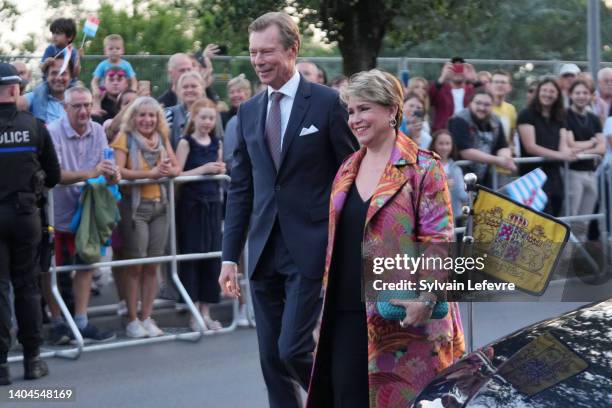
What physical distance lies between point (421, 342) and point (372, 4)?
40.0 feet

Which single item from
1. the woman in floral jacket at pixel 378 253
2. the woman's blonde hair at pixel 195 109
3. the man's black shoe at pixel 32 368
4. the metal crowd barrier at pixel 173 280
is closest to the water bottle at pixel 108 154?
the metal crowd barrier at pixel 173 280

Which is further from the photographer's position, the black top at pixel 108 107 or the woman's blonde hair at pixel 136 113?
the black top at pixel 108 107

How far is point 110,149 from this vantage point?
9773 millimetres

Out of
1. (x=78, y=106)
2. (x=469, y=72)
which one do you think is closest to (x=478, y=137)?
(x=469, y=72)

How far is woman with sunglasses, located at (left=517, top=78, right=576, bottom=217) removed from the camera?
1296 cm

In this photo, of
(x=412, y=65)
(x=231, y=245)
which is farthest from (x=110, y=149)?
(x=412, y=65)

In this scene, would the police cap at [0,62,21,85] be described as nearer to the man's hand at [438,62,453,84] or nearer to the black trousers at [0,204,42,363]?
the black trousers at [0,204,42,363]

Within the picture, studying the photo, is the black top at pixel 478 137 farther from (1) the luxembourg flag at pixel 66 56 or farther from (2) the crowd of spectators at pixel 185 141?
(1) the luxembourg flag at pixel 66 56

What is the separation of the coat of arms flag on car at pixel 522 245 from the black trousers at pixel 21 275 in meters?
3.82

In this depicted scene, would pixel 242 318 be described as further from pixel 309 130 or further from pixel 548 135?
pixel 309 130

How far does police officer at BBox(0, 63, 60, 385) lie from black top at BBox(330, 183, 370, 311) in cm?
356

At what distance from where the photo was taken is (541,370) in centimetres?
455

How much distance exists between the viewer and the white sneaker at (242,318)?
35.1ft

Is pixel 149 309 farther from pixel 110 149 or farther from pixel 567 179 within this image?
pixel 567 179
